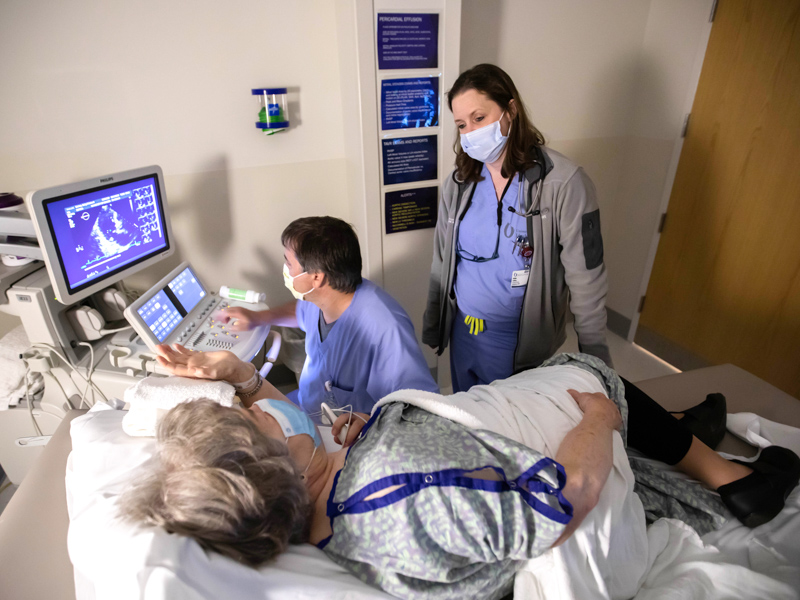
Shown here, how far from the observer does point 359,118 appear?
187 centimetres

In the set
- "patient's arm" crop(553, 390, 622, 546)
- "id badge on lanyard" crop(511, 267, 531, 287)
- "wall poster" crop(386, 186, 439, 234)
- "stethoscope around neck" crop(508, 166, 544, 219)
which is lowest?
"patient's arm" crop(553, 390, 622, 546)

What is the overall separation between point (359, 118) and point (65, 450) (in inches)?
58.6

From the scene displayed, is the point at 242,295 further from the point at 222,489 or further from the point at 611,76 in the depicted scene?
the point at 611,76

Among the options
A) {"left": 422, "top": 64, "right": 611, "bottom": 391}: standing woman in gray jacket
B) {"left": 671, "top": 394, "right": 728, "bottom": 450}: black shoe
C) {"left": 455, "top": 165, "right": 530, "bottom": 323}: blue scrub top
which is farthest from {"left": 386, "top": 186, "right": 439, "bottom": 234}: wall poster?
{"left": 671, "top": 394, "right": 728, "bottom": 450}: black shoe

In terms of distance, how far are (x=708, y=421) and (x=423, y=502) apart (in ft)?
3.27

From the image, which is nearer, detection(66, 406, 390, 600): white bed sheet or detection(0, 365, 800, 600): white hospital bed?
detection(66, 406, 390, 600): white bed sheet

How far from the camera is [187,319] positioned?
165cm

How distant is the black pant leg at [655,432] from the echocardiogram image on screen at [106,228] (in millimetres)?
1683

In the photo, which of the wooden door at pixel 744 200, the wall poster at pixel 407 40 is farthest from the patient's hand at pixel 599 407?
the wooden door at pixel 744 200

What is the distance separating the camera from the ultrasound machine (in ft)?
4.64

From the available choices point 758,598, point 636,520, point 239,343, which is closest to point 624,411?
point 636,520

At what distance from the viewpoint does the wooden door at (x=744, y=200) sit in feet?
6.50

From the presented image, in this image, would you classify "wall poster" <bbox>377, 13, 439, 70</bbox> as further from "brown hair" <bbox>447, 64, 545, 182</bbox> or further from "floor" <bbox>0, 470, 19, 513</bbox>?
"floor" <bbox>0, 470, 19, 513</bbox>

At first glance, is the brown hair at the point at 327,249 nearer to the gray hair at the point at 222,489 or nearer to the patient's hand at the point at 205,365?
the patient's hand at the point at 205,365
